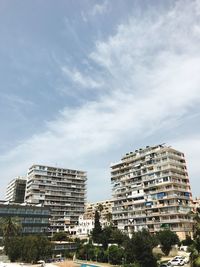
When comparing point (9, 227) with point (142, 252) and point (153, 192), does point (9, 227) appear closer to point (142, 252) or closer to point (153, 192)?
point (142, 252)

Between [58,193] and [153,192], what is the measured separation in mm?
65115

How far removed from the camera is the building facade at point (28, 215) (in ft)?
341

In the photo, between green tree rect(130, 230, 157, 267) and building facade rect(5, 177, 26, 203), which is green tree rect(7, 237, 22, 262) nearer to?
green tree rect(130, 230, 157, 267)

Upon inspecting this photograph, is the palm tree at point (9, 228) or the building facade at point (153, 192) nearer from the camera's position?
the palm tree at point (9, 228)

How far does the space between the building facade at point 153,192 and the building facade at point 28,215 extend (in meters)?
31.9

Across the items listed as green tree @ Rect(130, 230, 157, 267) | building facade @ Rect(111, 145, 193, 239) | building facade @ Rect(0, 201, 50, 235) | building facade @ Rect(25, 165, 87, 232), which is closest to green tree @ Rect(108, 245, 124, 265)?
green tree @ Rect(130, 230, 157, 267)

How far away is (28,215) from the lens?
10731 centimetres

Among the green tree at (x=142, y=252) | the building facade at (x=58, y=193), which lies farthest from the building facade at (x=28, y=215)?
the green tree at (x=142, y=252)

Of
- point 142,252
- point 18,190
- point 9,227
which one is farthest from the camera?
point 18,190

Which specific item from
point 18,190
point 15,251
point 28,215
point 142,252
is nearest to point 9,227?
point 15,251

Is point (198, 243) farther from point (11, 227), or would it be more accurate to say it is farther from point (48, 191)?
point (48, 191)

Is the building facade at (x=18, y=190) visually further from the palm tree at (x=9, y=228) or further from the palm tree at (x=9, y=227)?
the palm tree at (x=9, y=227)

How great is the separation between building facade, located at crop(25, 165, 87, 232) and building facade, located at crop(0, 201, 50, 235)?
3705 centimetres

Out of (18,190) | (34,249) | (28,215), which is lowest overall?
(34,249)
